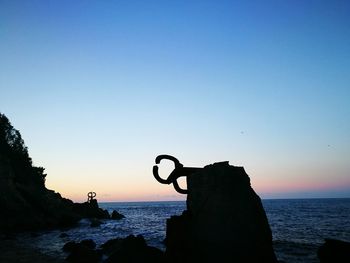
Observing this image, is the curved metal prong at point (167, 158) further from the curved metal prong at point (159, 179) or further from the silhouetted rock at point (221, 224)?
the silhouetted rock at point (221, 224)

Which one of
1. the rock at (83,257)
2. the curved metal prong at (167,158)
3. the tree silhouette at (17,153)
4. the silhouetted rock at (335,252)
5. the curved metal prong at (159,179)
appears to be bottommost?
the rock at (83,257)

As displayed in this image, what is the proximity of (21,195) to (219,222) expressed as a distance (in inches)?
1674

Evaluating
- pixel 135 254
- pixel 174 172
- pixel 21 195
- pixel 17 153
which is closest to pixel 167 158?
Answer: pixel 174 172

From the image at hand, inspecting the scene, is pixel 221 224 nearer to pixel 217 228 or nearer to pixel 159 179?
pixel 217 228

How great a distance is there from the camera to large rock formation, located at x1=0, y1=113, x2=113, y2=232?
41.7 m

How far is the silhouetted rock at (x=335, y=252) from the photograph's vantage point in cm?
1256

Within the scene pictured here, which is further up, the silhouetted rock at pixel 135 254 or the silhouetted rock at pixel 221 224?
the silhouetted rock at pixel 221 224

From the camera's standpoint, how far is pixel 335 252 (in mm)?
12938

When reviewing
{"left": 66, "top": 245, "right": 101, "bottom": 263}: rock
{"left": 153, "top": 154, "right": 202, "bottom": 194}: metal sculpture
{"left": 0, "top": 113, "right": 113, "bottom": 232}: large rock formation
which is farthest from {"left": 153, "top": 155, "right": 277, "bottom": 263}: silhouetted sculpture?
{"left": 0, "top": 113, "right": 113, "bottom": 232}: large rock formation

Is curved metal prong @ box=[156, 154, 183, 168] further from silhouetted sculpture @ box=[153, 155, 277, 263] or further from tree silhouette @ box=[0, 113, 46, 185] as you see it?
tree silhouette @ box=[0, 113, 46, 185]

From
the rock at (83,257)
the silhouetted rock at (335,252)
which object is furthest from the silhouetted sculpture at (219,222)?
the rock at (83,257)

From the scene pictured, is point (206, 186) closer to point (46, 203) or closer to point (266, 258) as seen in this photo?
point (266, 258)

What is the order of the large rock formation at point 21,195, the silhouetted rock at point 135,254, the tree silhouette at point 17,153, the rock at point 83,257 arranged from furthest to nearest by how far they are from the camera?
the tree silhouette at point 17,153, the large rock formation at point 21,195, the rock at point 83,257, the silhouetted rock at point 135,254

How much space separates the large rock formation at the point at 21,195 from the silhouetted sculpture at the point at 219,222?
3502cm
